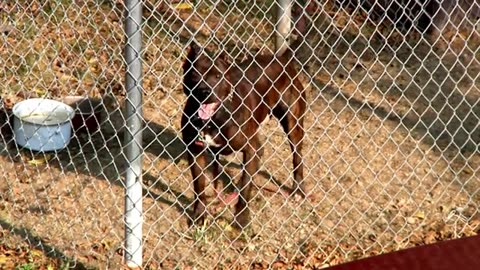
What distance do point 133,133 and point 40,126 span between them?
178 cm

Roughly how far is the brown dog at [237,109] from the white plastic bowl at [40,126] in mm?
1093

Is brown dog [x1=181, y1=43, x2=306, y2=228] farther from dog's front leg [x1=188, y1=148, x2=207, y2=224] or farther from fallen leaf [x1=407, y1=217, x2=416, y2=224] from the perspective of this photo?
fallen leaf [x1=407, y1=217, x2=416, y2=224]

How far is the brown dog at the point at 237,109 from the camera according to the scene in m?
5.04

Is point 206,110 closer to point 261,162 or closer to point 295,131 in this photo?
point 295,131

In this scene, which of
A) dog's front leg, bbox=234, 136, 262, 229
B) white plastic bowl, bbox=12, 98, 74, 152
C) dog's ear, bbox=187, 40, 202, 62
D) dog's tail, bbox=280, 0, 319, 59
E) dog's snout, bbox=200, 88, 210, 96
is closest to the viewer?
dog's snout, bbox=200, 88, 210, 96

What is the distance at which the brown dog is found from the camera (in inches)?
198

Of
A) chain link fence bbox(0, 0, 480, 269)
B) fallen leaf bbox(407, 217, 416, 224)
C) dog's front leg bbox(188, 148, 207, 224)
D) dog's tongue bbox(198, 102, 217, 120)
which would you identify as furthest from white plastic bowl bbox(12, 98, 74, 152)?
fallen leaf bbox(407, 217, 416, 224)

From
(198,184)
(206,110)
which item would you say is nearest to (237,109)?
(206,110)

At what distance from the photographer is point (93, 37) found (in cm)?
766

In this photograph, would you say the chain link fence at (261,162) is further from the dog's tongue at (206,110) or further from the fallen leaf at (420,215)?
the dog's tongue at (206,110)

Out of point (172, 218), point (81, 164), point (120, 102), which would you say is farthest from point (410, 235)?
point (120, 102)

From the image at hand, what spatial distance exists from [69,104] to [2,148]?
65cm

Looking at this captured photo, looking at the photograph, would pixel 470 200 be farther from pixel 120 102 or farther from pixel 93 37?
pixel 93 37

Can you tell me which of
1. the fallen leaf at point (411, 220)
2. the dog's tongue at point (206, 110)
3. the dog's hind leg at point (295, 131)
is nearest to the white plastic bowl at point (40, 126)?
the dog's tongue at point (206, 110)
